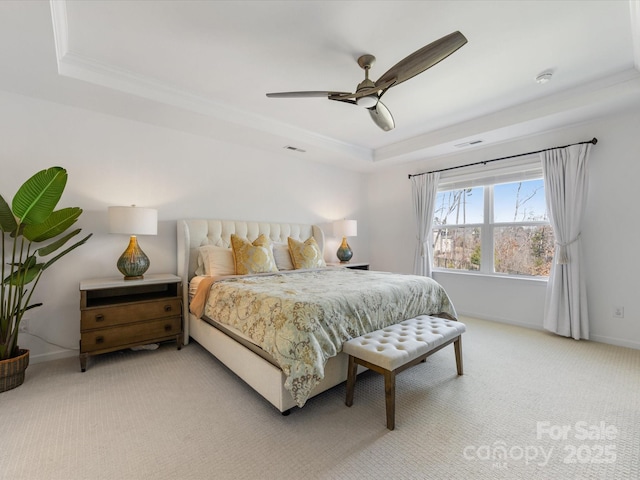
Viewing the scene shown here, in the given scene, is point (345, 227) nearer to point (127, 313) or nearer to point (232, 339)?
point (232, 339)

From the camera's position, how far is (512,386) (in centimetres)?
223

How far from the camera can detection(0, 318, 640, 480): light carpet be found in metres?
1.45

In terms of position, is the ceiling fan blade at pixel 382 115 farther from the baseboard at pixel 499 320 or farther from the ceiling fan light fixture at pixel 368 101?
the baseboard at pixel 499 320

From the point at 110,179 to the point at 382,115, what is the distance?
9.61ft

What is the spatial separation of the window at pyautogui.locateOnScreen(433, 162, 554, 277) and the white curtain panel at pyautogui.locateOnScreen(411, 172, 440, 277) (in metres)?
0.19

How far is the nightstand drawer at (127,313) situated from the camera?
8.23ft

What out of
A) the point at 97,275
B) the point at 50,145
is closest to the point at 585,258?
the point at 97,275

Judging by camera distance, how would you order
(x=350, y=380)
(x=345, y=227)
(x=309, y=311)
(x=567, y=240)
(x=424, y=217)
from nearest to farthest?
(x=309, y=311), (x=350, y=380), (x=567, y=240), (x=424, y=217), (x=345, y=227)

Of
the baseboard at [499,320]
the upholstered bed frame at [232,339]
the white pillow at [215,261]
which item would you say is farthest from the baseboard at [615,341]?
the white pillow at [215,261]

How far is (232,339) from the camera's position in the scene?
2.39m

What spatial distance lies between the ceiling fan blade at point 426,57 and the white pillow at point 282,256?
2.38m

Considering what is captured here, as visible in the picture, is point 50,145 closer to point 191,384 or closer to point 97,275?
point 97,275

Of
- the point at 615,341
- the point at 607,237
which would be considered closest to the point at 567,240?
the point at 607,237

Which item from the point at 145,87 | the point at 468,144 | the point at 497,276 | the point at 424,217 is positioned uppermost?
the point at 145,87
